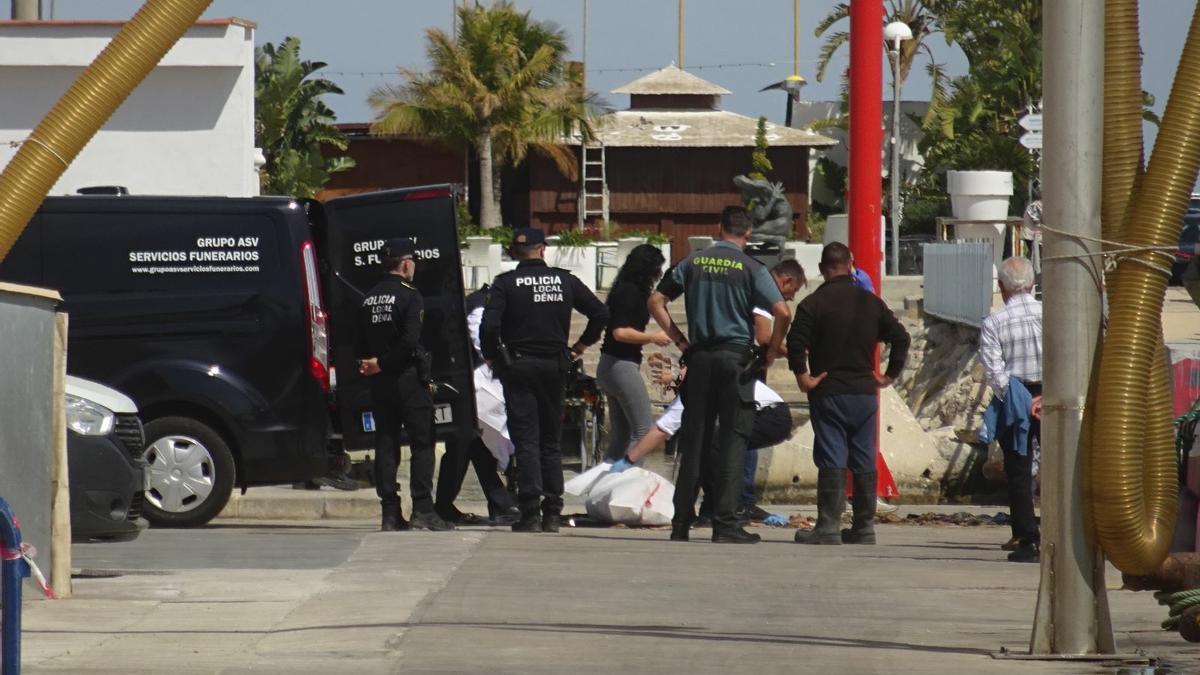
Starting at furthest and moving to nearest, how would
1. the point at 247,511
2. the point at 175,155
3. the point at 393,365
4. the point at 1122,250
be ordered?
the point at 175,155 < the point at 247,511 < the point at 393,365 < the point at 1122,250

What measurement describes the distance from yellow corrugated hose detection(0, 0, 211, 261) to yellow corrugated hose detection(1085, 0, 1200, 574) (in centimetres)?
341

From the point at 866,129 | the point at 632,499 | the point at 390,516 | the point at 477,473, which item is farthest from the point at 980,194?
the point at 390,516

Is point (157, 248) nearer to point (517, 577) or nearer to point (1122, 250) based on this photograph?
point (517, 577)

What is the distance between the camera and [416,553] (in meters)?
9.95

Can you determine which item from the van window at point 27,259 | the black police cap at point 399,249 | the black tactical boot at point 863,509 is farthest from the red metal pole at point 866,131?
the van window at point 27,259

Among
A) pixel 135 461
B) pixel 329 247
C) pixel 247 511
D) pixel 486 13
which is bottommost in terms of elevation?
pixel 247 511

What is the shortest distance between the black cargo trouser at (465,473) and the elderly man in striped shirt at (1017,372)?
347 cm

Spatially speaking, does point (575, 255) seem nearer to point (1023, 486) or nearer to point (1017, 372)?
point (1017, 372)

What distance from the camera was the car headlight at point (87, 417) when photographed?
32.3 feet

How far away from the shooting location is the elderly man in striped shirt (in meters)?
10.9

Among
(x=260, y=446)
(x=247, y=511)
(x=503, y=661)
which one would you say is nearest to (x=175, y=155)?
(x=247, y=511)

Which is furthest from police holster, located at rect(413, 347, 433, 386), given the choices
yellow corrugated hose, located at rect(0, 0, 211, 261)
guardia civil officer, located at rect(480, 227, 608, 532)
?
yellow corrugated hose, located at rect(0, 0, 211, 261)

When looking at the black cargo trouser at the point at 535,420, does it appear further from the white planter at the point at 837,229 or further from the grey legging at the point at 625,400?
the white planter at the point at 837,229

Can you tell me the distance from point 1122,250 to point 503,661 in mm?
2635
